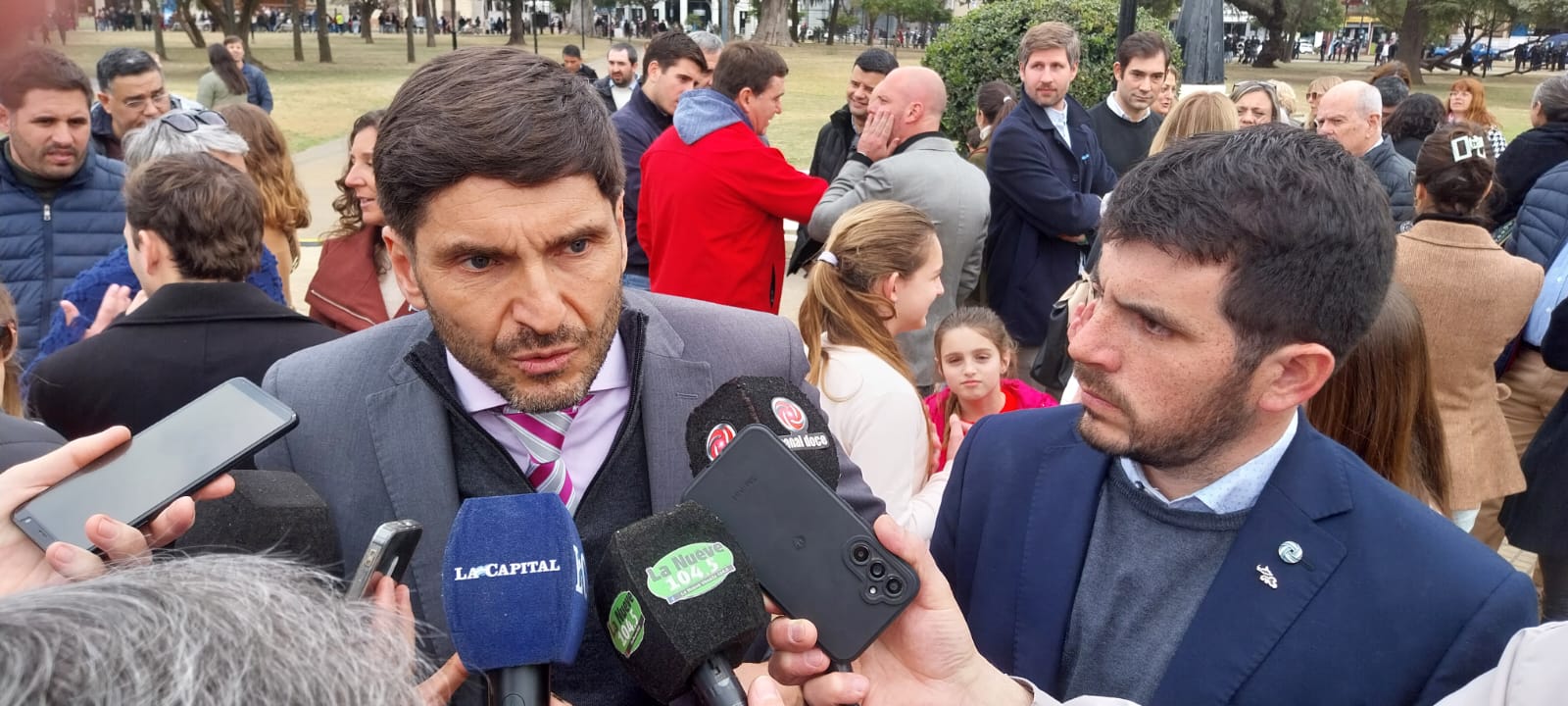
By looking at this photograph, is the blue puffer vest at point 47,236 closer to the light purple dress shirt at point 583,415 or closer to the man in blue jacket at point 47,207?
the man in blue jacket at point 47,207

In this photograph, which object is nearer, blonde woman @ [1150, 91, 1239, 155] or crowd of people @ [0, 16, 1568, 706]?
crowd of people @ [0, 16, 1568, 706]

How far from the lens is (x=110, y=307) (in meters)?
3.39

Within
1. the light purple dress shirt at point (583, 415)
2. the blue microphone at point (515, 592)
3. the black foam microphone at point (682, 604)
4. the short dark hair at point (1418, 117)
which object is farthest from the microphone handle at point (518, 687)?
the short dark hair at point (1418, 117)

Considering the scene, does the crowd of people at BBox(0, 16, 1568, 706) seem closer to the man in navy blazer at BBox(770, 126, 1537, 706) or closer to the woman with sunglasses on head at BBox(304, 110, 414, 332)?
the man in navy blazer at BBox(770, 126, 1537, 706)

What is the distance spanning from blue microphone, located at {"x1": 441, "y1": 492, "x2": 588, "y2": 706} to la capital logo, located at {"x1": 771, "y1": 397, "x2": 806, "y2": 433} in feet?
1.21

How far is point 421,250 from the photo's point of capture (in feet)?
6.01

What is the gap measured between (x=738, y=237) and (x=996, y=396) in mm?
1645

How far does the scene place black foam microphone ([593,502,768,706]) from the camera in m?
1.34

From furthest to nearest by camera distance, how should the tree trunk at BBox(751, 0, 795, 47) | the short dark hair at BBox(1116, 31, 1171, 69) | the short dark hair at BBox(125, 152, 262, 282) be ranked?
the tree trunk at BBox(751, 0, 795, 47)
the short dark hair at BBox(1116, 31, 1171, 69)
the short dark hair at BBox(125, 152, 262, 282)

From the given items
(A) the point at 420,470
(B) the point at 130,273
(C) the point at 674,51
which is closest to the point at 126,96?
(B) the point at 130,273

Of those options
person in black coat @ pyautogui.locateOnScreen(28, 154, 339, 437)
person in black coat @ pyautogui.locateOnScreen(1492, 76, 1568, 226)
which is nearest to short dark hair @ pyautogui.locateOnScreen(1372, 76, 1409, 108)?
person in black coat @ pyautogui.locateOnScreen(1492, 76, 1568, 226)

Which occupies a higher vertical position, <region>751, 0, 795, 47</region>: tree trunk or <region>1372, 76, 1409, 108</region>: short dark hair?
<region>751, 0, 795, 47</region>: tree trunk

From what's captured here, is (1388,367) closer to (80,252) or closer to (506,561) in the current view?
(506,561)

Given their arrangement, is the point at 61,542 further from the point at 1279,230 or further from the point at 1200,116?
the point at 1200,116
